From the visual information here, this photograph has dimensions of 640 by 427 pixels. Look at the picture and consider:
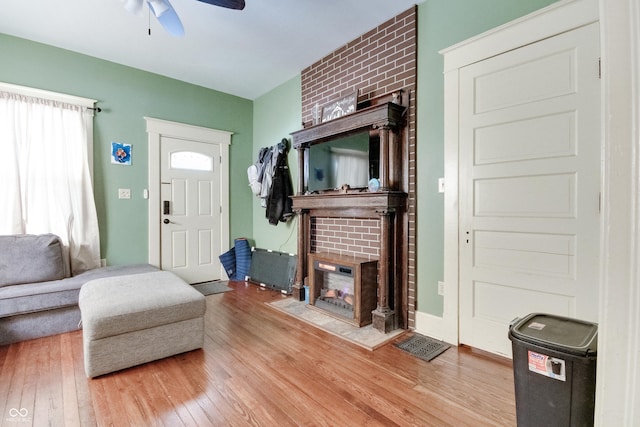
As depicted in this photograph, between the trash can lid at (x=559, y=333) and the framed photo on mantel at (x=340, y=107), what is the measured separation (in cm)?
226

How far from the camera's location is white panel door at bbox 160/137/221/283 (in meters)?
A: 3.88

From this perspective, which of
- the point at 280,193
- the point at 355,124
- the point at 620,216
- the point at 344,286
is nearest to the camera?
the point at 620,216

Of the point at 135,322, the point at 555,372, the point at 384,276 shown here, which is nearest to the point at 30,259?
the point at 135,322

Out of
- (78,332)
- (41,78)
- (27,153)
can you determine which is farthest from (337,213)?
(41,78)

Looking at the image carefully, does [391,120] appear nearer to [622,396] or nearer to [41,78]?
[622,396]

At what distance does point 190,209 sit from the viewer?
4.07 meters

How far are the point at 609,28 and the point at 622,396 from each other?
789mm

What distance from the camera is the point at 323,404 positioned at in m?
1.61

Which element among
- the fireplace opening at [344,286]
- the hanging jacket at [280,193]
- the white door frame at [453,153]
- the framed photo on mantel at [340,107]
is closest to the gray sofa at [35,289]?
the hanging jacket at [280,193]

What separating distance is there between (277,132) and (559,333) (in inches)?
150

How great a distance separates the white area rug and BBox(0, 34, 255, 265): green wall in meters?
2.07

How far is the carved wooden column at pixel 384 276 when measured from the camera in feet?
8.31

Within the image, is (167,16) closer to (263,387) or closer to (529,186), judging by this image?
(263,387)

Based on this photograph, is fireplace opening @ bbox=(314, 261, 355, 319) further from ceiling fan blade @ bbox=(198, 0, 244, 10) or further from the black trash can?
ceiling fan blade @ bbox=(198, 0, 244, 10)
